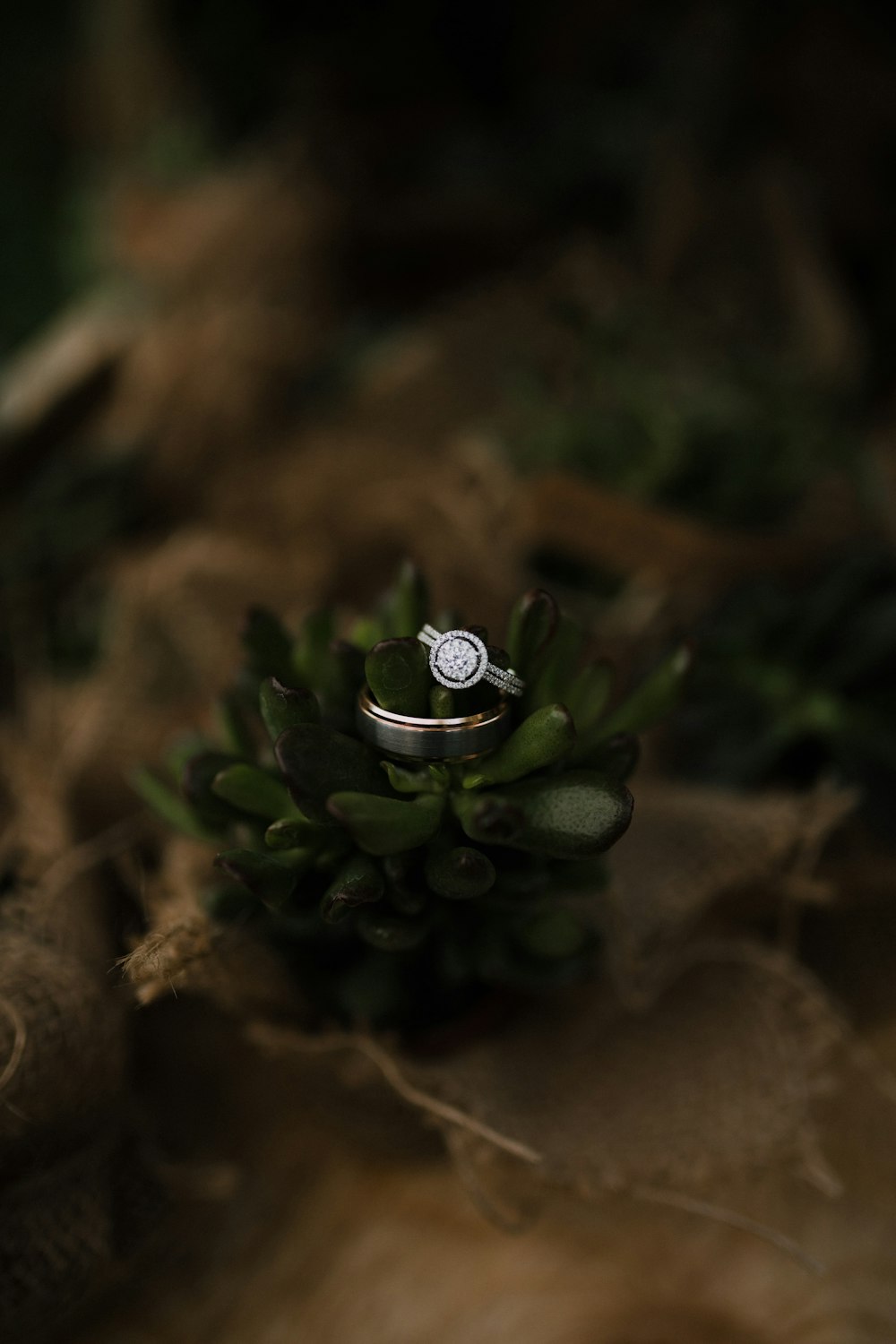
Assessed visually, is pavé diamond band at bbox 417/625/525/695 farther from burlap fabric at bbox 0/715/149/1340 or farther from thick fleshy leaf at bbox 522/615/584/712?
burlap fabric at bbox 0/715/149/1340

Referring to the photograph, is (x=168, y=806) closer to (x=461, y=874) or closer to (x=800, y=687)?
(x=461, y=874)

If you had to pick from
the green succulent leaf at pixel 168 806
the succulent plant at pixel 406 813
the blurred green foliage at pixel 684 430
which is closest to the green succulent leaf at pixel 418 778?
the succulent plant at pixel 406 813

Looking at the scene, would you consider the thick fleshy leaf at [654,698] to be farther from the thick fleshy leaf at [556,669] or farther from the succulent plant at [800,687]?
the succulent plant at [800,687]

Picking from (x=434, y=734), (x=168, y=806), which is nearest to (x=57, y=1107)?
(x=168, y=806)

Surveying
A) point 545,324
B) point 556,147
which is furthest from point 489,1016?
point 556,147

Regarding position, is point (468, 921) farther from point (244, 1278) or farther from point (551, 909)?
point (244, 1278)
